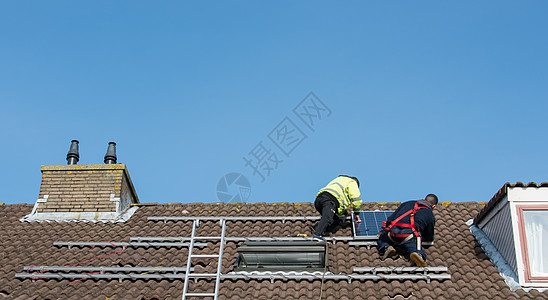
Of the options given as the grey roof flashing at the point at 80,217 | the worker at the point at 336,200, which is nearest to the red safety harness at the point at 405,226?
the worker at the point at 336,200

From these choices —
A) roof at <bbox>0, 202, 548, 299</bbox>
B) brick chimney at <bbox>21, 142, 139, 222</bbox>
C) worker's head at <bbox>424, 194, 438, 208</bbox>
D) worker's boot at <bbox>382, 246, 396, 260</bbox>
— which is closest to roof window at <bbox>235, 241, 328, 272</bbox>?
roof at <bbox>0, 202, 548, 299</bbox>

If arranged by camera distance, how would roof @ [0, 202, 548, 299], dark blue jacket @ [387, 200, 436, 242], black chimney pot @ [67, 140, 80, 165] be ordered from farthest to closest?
1. black chimney pot @ [67, 140, 80, 165]
2. dark blue jacket @ [387, 200, 436, 242]
3. roof @ [0, 202, 548, 299]

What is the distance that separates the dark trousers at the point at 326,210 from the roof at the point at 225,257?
0.39 metres

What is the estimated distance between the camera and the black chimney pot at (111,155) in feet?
43.2

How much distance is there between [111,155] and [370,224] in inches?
255

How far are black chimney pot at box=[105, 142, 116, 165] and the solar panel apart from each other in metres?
6.09

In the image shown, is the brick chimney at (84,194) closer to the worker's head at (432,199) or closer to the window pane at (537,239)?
the worker's head at (432,199)

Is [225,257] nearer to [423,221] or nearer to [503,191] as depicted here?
[423,221]

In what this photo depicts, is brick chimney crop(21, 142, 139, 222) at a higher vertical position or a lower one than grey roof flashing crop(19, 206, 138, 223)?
higher

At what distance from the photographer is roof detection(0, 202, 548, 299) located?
333 inches

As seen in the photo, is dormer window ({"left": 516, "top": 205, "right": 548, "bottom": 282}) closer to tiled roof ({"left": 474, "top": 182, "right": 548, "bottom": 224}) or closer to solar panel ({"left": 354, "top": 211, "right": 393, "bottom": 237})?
tiled roof ({"left": 474, "top": 182, "right": 548, "bottom": 224})

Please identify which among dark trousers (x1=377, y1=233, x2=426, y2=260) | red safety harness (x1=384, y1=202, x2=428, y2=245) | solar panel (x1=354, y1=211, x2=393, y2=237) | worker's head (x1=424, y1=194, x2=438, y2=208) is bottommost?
dark trousers (x1=377, y1=233, x2=426, y2=260)

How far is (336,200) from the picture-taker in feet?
34.1

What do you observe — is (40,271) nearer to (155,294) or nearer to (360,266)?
(155,294)
